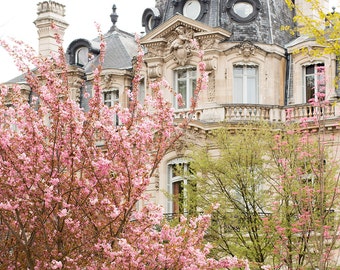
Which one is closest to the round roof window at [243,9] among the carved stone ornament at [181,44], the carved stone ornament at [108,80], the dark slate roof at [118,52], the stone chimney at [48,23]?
the carved stone ornament at [181,44]

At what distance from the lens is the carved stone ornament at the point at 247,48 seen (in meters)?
34.4

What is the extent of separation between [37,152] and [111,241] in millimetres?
1877

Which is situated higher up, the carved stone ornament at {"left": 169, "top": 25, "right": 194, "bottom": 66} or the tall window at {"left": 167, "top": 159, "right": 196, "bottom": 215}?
the carved stone ornament at {"left": 169, "top": 25, "right": 194, "bottom": 66}

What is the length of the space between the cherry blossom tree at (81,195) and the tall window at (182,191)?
13.4 meters

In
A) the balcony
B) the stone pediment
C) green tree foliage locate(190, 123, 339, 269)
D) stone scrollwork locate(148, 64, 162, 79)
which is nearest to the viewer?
green tree foliage locate(190, 123, 339, 269)

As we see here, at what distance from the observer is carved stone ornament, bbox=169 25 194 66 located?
3497 centimetres

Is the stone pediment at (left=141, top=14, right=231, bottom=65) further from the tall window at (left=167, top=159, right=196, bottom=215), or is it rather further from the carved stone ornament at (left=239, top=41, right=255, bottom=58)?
the tall window at (left=167, top=159, right=196, bottom=215)

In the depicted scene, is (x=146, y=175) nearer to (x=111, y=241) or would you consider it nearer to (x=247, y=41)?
(x=111, y=241)

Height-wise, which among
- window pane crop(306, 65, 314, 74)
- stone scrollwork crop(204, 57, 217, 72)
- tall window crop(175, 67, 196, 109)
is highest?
stone scrollwork crop(204, 57, 217, 72)

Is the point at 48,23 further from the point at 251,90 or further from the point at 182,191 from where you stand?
the point at 182,191

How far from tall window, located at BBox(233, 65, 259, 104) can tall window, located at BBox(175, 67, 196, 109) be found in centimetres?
159

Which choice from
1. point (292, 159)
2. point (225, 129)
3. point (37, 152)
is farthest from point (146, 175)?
point (225, 129)

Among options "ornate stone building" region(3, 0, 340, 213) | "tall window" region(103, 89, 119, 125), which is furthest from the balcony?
"tall window" region(103, 89, 119, 125)

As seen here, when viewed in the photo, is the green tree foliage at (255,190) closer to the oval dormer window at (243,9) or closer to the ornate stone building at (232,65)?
the ornate stone building at (232,65)
